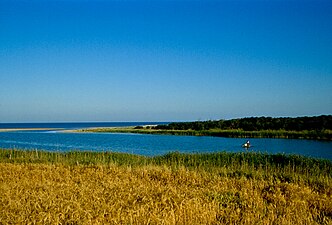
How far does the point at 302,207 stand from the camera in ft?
28.0

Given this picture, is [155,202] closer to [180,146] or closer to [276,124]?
[180,146]

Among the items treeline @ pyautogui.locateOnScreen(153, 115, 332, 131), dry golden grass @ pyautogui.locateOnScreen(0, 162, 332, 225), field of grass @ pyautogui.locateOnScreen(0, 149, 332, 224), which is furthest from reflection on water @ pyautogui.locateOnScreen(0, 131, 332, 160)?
dry golden grass @ pyautogui.locateOnScreen(0, 162, 332, 225)

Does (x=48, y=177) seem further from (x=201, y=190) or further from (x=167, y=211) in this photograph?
(x=167, y=211)

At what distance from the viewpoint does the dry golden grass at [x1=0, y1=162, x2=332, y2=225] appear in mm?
6517

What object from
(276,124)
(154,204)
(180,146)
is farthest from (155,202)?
(276,124)

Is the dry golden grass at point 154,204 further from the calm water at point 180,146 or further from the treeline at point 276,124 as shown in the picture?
the treeline at point 276,124

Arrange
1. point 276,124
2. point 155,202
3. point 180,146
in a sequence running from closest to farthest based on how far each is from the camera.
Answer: point 155,202
point 180,146
point 276,124

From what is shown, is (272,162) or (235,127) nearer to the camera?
(272,162)

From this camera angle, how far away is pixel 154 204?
7527 mm

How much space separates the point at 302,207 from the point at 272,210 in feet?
3.22

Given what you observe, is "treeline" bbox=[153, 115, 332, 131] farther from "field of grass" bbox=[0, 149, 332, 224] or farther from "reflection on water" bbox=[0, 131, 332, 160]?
"field of grass" bbox=[0, 149, 332, 224]

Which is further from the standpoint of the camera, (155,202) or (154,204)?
(155,202)

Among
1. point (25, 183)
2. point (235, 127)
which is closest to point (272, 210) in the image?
point (25, 183)

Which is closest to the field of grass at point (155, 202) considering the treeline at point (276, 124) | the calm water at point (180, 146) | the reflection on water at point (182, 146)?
the reflection on water at point (182, 146)
